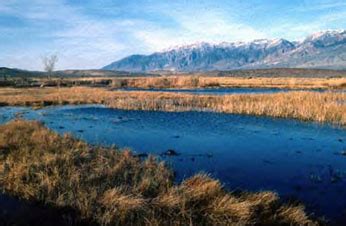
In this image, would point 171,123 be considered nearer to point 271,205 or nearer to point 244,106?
point 244,106

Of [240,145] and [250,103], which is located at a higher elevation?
[250,103]

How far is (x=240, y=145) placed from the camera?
2383 centimetres

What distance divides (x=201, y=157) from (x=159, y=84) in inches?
2740

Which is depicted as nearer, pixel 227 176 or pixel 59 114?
pixel 227 176

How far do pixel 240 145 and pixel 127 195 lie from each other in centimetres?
1340

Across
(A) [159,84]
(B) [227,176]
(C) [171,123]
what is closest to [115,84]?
(A) [159,84]

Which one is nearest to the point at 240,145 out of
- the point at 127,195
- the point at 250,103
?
the point at 127,195

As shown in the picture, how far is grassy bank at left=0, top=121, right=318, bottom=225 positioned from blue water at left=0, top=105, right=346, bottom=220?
189 cm

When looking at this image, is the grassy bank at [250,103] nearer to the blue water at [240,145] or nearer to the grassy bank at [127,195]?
the blue water at [240,145]

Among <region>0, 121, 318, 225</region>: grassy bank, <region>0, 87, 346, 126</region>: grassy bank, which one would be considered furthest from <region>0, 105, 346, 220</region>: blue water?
<region>0, 87, 346, 126</region>: grassy bank

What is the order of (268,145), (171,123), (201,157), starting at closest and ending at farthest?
(201,157), (268,145), (171,123)

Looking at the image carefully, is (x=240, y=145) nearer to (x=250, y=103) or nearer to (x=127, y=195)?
(x=127, y=195)

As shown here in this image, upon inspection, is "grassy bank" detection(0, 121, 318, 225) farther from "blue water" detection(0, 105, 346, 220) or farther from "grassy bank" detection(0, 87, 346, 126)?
"grassy bank" detection(0, 87, 346, 126)

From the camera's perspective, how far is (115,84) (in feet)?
305
